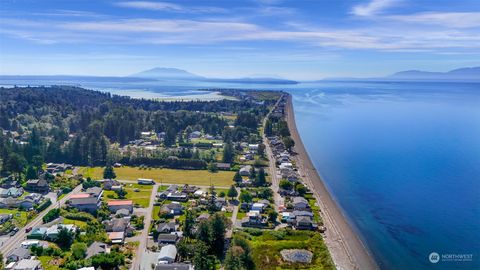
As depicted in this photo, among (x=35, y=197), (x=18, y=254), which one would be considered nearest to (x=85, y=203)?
(x=35, y=197)

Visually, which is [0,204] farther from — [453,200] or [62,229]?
[453,200]

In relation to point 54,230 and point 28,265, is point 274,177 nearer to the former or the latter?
point 54,230

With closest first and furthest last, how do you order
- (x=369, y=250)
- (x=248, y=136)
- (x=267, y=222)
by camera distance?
(x=369, y=250), (x=267, y=222), (x=248, y=136)

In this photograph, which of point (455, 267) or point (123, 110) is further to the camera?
point (123, 110)

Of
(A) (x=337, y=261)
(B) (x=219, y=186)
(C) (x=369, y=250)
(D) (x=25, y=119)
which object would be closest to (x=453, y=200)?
(C) (x=369, y=250)

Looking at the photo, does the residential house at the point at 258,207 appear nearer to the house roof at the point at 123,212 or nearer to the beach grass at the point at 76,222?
the house roof at the point at 123,212

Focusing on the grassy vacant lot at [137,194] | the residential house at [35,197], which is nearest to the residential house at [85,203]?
the grassy vacant lot at [137,194]
